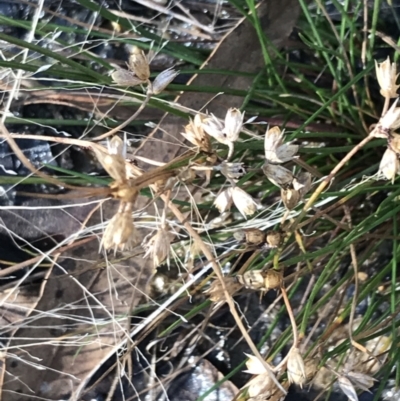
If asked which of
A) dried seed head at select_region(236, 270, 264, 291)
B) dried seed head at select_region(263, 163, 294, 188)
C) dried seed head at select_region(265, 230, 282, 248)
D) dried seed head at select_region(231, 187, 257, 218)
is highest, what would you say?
dried seed head at select_region(263, 163, 294, 188)

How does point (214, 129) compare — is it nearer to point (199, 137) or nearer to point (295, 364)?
point (199, 137)

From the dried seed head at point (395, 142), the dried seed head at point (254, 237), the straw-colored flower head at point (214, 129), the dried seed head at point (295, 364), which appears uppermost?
the dried seed head at point (395, 142)

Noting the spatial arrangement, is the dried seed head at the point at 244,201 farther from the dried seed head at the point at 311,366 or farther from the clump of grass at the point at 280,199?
the dried seed head at the point at 311,366

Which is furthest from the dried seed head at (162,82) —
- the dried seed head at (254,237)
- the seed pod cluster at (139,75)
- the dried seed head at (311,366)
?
the dried seed head at (311,366)

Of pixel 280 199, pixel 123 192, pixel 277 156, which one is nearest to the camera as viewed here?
pixel 123 192

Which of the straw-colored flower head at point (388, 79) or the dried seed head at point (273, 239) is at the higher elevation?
the straw-colored flower head at point (388, 79)

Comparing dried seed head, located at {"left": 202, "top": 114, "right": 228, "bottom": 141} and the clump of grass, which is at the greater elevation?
dried seed head, located at {"left": 202, "top": 114, "right": 228, "bottom": 141}

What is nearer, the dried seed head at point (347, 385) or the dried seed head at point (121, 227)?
the dried seed head at point (121, 227)

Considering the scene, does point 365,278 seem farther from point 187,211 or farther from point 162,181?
point 162,181

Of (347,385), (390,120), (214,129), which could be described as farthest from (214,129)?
(347,385)

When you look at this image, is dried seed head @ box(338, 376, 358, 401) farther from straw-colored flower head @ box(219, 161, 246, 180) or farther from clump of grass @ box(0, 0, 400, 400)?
straw-colored flower head @ box(219, 161, 246, 180)

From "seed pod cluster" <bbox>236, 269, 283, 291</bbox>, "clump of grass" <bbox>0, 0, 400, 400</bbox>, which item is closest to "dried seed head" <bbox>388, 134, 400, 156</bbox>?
"clump of grass" <bbox>0, 0, 400, 400</bbox>
